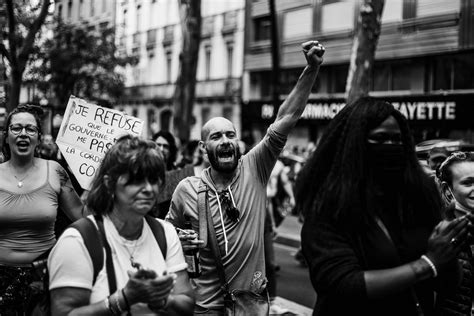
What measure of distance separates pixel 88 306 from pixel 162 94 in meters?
41.6

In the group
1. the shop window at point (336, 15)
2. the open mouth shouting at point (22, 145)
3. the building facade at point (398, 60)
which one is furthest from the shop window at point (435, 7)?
the open mouth shouting at point (22, 145)

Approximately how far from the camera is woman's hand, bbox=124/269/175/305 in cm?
255

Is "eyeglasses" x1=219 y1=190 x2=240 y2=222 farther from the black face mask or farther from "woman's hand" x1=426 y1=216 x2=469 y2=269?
"woman's hand" x1=426 y1=216 x2=469 y2=269

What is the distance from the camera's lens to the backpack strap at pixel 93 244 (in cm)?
267

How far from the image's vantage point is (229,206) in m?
4.29

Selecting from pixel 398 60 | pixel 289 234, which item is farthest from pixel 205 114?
pixel 289 234

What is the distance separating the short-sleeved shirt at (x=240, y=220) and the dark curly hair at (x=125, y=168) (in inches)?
56.1

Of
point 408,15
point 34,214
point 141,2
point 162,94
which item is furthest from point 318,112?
point 34,214

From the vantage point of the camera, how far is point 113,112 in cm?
537

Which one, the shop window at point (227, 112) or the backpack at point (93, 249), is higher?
the shop window at point (227, 112)

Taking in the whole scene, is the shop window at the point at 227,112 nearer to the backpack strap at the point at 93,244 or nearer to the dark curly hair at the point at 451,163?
the dark curly hair at the point at 451,163

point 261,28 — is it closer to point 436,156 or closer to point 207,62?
point 207,62

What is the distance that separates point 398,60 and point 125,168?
23467 mm

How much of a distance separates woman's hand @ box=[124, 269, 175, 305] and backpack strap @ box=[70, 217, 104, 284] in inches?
6.0
